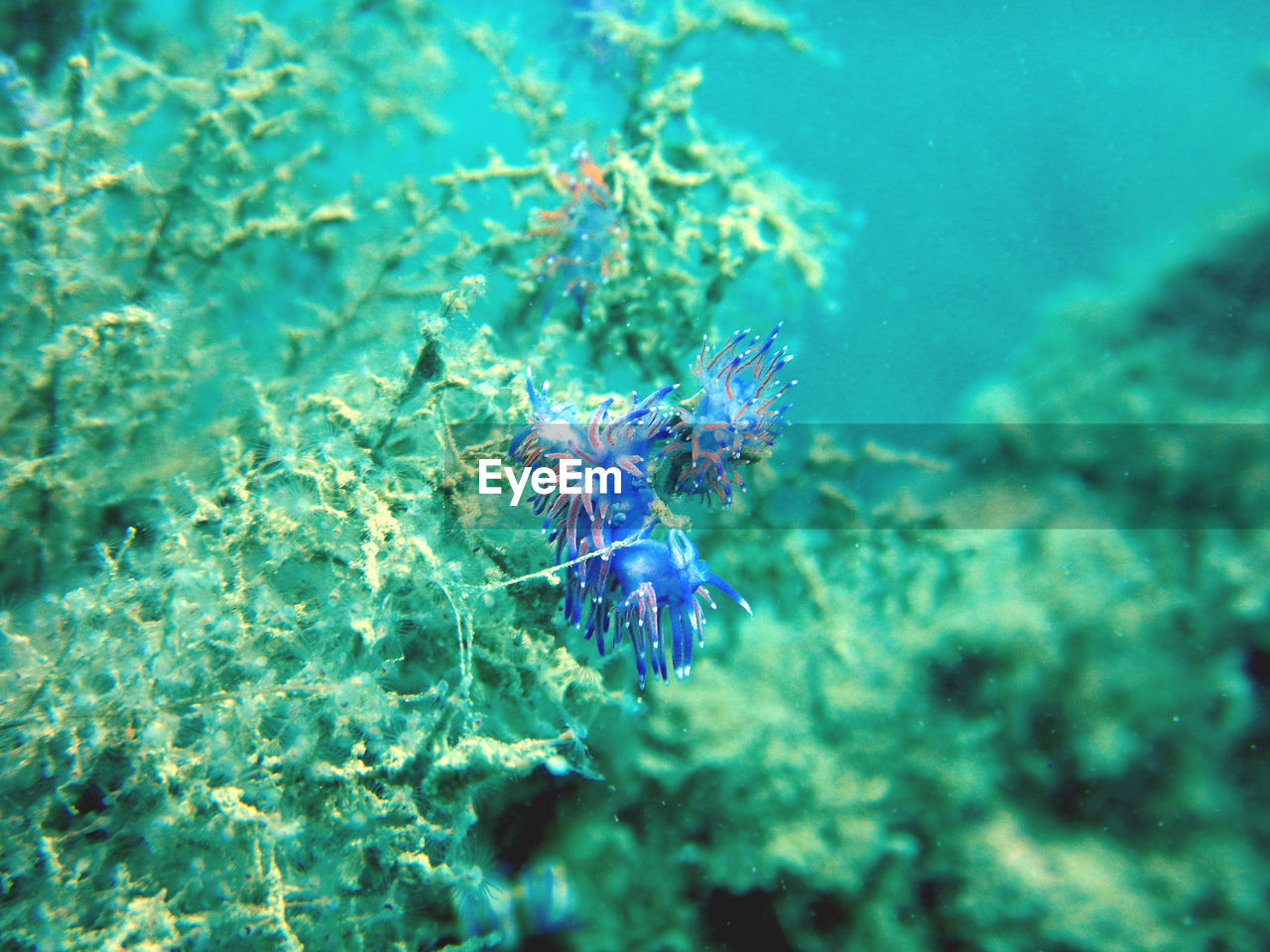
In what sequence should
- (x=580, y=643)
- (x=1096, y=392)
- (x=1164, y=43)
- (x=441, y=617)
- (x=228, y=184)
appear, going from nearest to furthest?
(x=441, y=617), (x=580, y=643), (x=1096, y=392), (x=228, y=184), (x=1164, y=43)

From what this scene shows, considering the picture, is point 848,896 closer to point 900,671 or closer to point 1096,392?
point 900,671

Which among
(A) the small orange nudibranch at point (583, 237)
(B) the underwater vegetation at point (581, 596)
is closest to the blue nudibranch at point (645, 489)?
(B) the underwater vegetation at point (581, 596)

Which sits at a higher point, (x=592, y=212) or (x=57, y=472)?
(x=592, y=212)

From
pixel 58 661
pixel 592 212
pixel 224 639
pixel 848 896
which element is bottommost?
pixel 848 896

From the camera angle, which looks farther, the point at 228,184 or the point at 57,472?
the point at 228,184

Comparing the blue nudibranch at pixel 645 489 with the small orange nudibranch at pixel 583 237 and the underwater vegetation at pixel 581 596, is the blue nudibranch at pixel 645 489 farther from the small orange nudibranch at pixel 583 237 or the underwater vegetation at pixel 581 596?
the small orange nudibranch at pixel 583 237

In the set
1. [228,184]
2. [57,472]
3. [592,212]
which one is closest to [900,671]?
[592,212]
